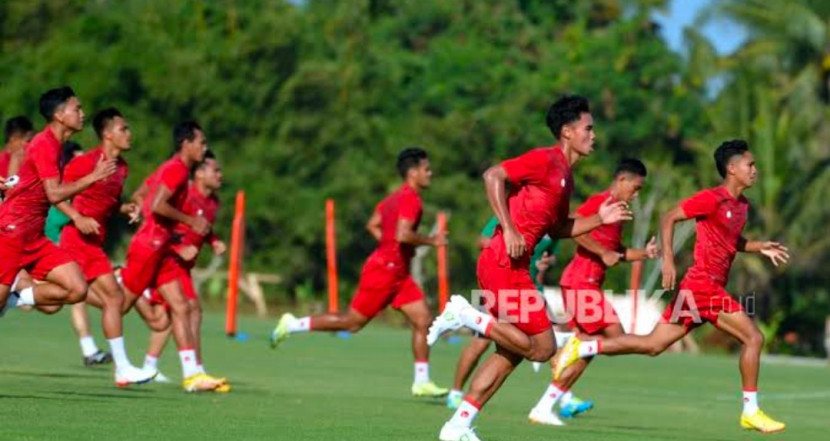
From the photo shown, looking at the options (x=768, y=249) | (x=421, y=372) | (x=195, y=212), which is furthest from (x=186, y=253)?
(x=768, y=249)

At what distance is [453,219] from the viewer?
162 ft

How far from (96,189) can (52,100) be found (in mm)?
2363

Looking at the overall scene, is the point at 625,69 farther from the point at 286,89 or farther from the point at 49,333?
the point at 49,333

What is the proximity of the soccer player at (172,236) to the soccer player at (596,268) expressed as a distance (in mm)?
3186

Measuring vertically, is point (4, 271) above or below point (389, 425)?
above

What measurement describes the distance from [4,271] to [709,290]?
558cm

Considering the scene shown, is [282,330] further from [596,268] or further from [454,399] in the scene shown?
[596,268]

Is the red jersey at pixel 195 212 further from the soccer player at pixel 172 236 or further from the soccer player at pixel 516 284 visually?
the soccer player at pixel 516 284

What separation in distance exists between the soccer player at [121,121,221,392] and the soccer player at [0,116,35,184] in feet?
4.66

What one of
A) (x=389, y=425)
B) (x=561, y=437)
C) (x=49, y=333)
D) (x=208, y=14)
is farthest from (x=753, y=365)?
(x=208, y=14)

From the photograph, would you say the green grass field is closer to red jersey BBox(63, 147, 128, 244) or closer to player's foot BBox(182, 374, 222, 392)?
player's foot BBox(182, 374, 222, 392)

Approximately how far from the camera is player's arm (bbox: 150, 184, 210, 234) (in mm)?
16094

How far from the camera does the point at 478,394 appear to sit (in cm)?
1202

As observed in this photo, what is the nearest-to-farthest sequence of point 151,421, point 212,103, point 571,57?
1. point 151,421
2. point 212,103
3. point 571,57
